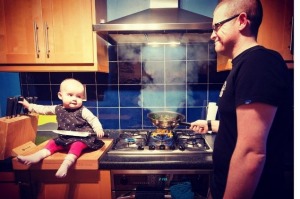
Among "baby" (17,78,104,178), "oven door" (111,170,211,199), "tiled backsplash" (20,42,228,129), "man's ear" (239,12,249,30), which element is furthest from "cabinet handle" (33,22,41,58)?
"man's ear" (239,12,249,30)

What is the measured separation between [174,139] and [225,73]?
785mm

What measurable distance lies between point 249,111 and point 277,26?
41.1 inches

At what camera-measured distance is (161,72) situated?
1995 mm

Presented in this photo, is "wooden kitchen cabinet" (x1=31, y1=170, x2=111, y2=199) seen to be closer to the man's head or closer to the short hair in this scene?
the man's head

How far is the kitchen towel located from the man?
1.03 feet

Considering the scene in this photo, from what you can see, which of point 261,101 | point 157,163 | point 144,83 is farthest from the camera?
point 144,83

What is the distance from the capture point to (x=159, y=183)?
1359mm

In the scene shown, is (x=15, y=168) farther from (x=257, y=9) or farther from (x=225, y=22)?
(x=257, y=9)

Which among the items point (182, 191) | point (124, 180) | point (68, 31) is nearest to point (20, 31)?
point (68, 31)

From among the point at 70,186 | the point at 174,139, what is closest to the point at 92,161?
the point at 70,186

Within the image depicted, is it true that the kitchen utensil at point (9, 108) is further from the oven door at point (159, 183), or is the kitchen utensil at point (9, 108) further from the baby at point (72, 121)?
the oven door at point (159, 183)

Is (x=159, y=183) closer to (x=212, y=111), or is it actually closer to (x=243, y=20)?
(x=212, y=111)

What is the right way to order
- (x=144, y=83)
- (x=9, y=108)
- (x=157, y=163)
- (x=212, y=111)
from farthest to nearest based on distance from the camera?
1. (x=144, y=83)
2. (x=212, y=111)
3. (x=9, y=108)
4. (x=157, y=163)

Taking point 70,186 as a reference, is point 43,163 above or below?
above
